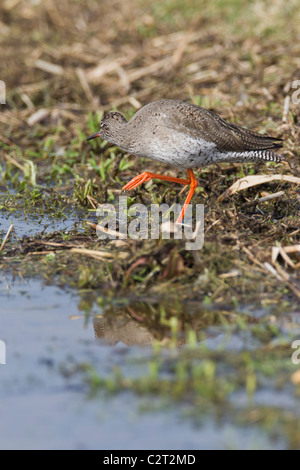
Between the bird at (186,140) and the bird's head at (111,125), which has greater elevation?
the bird's head at (111,125)

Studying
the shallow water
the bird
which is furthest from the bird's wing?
the shallow water

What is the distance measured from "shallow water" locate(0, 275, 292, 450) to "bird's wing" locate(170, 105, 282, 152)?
2.30 metres

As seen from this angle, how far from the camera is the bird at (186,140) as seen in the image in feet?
22.9

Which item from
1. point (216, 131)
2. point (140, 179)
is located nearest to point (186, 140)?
point (216, 131)

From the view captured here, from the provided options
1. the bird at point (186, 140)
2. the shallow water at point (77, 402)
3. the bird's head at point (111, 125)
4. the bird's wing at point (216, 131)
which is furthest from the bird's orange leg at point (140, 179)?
the shallow water at point (77, 402)

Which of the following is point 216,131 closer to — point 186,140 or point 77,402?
point 186,140

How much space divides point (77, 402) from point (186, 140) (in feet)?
11.1

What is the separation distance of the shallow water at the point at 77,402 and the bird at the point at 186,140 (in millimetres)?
2032

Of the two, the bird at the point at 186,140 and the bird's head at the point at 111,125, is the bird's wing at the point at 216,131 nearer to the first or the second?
the bird at the point at 186,140

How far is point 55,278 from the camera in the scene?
627 centimetres

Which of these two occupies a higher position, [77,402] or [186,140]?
[186,140]

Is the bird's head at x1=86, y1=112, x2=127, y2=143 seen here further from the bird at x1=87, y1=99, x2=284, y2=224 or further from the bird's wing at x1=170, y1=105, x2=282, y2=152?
the bird's wing at x1=170, y1=105, x2=282, y2=152

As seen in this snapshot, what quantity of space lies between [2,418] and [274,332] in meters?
1.98

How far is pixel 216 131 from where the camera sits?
722cm
